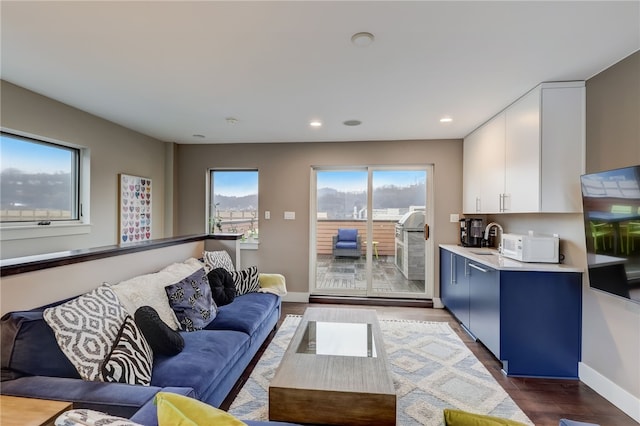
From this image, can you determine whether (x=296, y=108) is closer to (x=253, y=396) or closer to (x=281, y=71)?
(x=281, y=71)

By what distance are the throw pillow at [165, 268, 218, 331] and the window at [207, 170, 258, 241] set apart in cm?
229

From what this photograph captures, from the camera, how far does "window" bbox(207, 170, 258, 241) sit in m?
4.82

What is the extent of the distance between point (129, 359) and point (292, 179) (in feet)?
11.2

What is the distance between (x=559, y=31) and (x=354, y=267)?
12.0 ft

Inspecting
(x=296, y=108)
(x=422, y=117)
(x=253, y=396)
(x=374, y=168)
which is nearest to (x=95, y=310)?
(x=253, y=396)

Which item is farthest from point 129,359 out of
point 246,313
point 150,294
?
point 246,313

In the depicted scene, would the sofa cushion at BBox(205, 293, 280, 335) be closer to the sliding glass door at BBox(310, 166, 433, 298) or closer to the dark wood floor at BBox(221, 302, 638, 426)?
the dark wood floor at BBox(221, 302, 638, 426)

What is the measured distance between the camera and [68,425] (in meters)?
0.75

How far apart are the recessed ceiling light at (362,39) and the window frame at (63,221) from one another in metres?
3.00

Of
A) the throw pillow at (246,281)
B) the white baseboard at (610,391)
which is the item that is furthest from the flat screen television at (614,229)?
the throw pillow at (246,281)

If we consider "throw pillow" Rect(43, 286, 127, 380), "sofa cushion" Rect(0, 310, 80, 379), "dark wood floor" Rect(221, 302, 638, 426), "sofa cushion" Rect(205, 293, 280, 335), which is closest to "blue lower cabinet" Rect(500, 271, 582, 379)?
"dark wood floor" Rect(221, 302, 638, 426)

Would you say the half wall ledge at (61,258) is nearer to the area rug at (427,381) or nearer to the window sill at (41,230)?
the window sill at (41,230)

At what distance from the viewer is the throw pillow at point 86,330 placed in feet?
4.68

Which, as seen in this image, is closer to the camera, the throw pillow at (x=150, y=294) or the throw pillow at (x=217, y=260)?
the throw pillow at (x=150, y=294)
